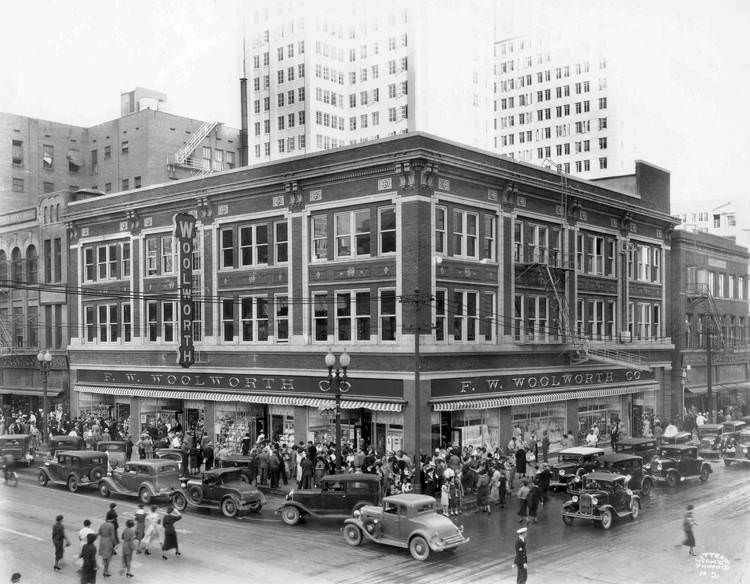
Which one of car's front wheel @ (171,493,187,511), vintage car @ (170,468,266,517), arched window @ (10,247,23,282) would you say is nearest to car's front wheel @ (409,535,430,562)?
vintage car @ (170,468,266,517)

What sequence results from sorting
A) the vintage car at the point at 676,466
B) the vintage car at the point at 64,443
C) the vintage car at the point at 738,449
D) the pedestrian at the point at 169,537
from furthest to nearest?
the vintage car at the point at 64,443
the vintage car at the point at 738,449
the vintage car at the point at 676,466
the pedestrian at the point at 169,537

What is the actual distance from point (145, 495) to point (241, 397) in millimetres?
12303

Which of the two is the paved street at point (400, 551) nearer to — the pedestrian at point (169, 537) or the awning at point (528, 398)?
the pedestrian at point (169, 537)

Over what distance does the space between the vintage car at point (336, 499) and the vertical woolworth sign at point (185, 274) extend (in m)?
17.5

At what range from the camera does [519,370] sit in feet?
125

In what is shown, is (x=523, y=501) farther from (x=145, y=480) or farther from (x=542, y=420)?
(x=542, y=420)

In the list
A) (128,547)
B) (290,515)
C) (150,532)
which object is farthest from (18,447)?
→ (128,547)

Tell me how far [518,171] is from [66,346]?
98.8 feet

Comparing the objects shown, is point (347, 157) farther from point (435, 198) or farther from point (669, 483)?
point (669, 483)

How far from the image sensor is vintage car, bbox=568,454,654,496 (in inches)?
1115

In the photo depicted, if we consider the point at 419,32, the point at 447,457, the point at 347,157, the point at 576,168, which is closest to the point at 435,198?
the point at 347,157

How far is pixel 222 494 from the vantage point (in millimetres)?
25875

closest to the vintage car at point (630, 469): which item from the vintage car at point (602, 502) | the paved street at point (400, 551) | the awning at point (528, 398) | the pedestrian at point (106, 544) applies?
the paved street at point (400, 551)

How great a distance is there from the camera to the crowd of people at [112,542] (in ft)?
57.9
